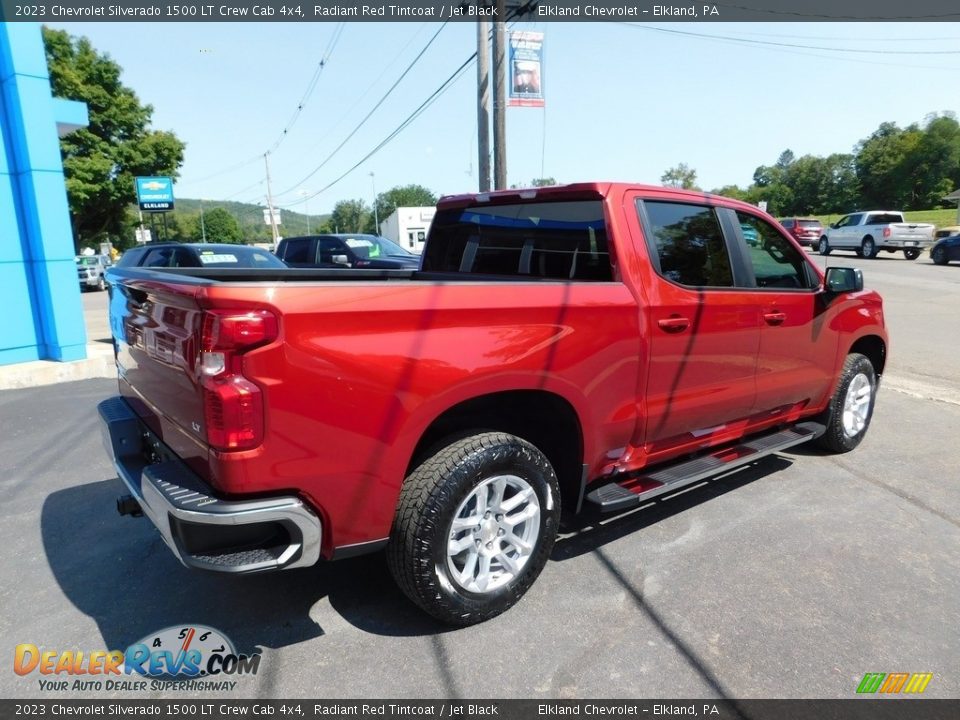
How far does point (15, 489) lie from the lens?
14.1 ft

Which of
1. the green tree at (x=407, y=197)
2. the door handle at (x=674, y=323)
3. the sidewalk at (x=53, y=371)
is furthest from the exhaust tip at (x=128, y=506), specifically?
the green tree at (x=407, y=197)

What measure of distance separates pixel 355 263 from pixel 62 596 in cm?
1078

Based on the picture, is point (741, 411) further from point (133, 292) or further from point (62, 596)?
point (62, 596)

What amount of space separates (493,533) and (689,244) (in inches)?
78.6

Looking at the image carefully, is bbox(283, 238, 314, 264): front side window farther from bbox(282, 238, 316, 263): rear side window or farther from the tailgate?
the tailgate

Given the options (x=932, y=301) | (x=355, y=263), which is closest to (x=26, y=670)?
(x=355, y=263)

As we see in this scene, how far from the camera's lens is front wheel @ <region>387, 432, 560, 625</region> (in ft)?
8.20

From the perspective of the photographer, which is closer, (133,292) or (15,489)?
(133,292)

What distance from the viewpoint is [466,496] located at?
2588mm

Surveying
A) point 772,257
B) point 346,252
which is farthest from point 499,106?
point 772,257

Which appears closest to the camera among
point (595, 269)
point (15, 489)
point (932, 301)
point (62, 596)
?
point (62, 596)

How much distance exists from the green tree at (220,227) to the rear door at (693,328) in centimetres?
12018

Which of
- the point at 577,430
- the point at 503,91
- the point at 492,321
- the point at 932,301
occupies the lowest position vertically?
the point at 932,301

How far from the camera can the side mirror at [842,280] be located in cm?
419
